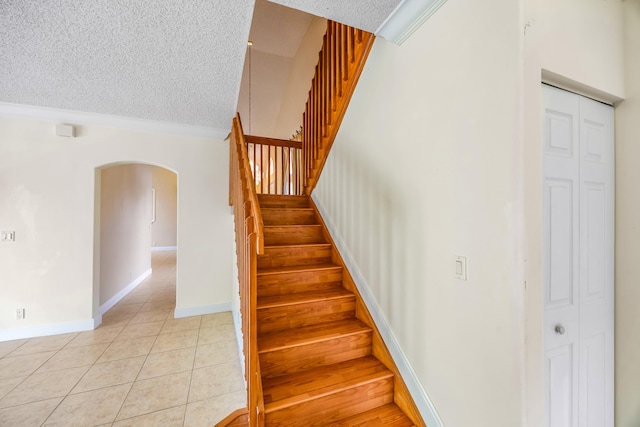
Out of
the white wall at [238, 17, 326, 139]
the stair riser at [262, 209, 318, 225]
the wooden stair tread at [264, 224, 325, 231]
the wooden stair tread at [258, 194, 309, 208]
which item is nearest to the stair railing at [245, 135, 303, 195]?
the wooden stair tread at [258, 194, 309, 208]

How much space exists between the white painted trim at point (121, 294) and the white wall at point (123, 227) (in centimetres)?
5

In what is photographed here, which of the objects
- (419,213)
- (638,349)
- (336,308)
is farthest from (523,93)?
(336,308)

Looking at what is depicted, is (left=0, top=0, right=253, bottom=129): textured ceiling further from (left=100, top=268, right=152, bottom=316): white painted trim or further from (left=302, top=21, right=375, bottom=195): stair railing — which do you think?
(left=100, top=268, right=152, bottom=316): white painted trim

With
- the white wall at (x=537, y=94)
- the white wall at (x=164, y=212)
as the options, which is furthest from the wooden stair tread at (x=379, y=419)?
the white wall at (x=164, y=212)

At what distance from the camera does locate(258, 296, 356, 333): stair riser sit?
195 centimetres

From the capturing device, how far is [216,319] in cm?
349

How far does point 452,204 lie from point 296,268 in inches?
60.0

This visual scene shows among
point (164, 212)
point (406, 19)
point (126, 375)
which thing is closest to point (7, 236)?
point (126, 375)

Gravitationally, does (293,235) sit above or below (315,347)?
above

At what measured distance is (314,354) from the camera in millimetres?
1812

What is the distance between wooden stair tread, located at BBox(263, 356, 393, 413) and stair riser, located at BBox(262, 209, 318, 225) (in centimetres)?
163

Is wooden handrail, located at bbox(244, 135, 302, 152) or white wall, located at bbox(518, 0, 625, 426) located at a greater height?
wooden handrail, located at bbox(244, 135, 302, 152)

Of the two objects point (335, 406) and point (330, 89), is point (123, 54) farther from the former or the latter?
point (335, 406)

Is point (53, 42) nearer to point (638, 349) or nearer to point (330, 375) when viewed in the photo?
point (330, 375)
